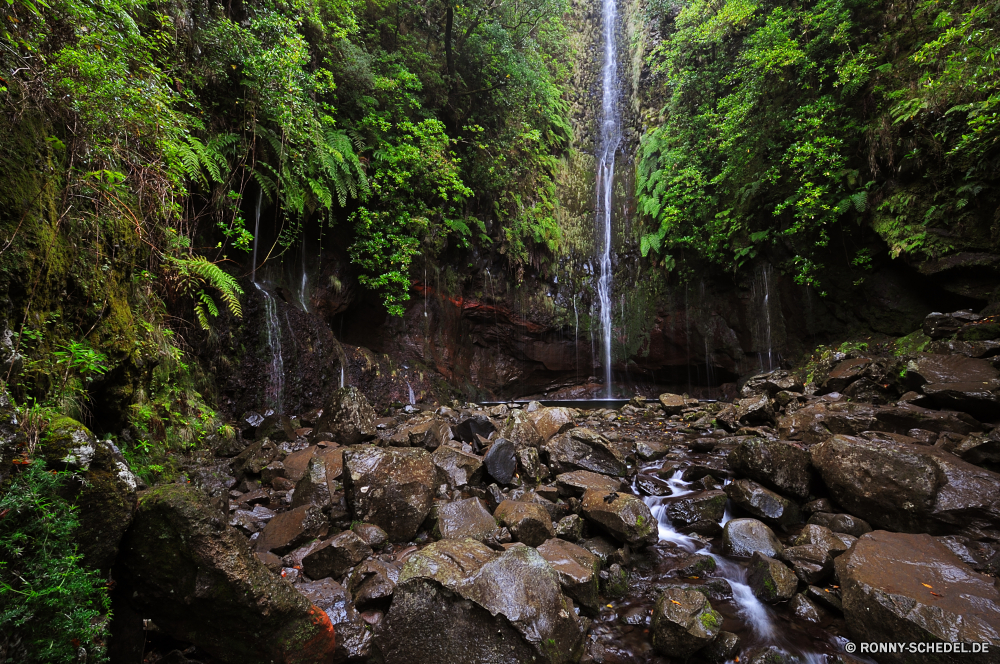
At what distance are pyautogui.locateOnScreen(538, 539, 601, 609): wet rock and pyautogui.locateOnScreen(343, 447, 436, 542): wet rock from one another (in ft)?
3.71

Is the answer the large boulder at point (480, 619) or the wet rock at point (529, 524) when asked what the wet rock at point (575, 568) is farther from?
the large boulder at point (480, 619)

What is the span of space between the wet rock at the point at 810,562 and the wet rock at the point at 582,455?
190 cm

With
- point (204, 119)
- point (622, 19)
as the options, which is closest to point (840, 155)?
point (204, 119)

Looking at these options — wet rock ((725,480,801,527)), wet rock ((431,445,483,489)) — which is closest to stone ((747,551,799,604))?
wet rock ((725,480,801,527))

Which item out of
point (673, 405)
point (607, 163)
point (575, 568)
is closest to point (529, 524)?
point (575, 568)

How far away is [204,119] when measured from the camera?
602cm

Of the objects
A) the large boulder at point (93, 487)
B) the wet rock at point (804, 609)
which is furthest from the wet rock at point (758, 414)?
the large boulder at point (93, 487)

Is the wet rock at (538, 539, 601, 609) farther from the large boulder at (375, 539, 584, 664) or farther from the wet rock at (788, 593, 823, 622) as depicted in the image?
the wet rock at (788, 593, 823, 622)

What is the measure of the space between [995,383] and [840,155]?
19.1 feet

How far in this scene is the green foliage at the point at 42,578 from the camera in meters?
1.35

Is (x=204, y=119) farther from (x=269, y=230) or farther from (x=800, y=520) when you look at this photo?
(x=800, y=520)

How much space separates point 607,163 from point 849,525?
15274mm

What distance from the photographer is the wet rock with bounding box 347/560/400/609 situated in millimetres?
2650

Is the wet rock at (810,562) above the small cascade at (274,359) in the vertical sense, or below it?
below
